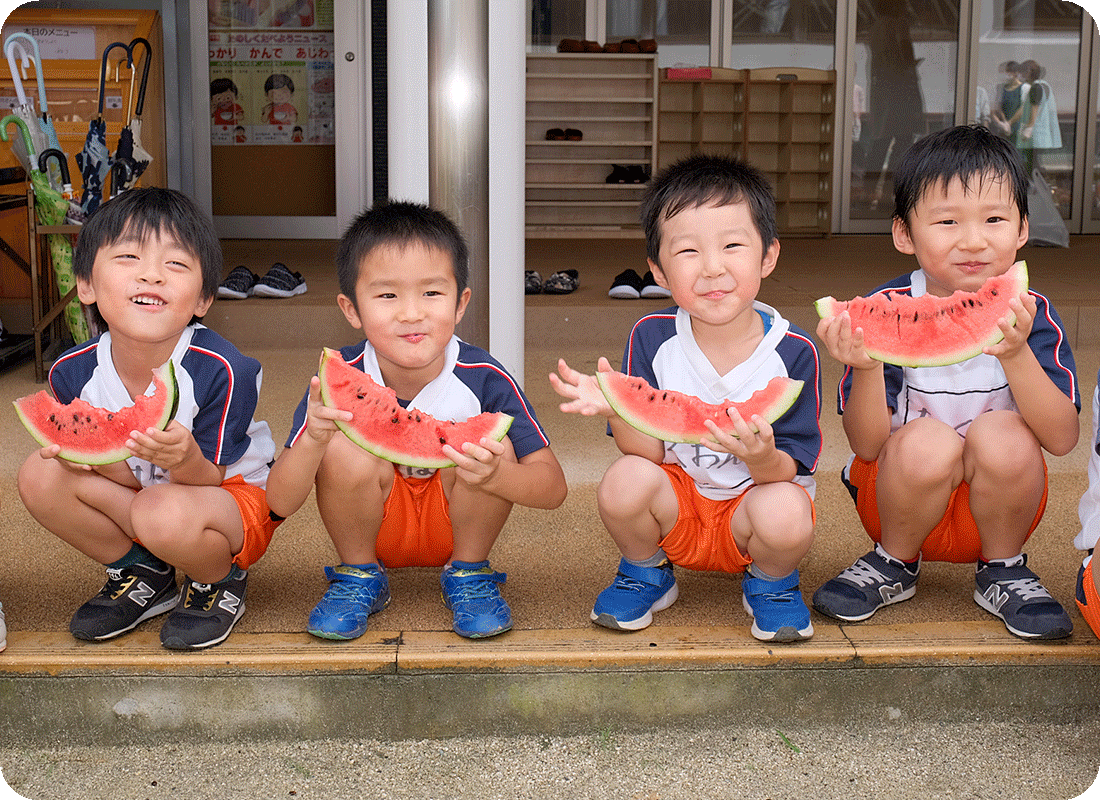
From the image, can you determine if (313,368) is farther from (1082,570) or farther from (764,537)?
(1082,570)

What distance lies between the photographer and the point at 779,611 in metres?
2.16

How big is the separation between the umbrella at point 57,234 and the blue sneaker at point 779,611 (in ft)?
11.6

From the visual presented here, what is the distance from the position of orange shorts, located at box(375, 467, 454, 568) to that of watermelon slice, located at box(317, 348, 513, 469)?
0.76ft

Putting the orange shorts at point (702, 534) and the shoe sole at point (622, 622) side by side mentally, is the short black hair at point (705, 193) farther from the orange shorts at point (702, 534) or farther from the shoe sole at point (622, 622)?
the shoe sole at point (622, 622)

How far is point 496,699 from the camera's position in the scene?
2.14 meters

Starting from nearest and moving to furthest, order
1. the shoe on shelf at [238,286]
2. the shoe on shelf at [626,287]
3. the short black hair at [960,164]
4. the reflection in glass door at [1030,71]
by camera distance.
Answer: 1. the short black hair at [960,164]
2. the shoe on shelf at [238,286]
3. the shoe on shelf at [626,287]
4. the reflection in glass door at [1030,71]

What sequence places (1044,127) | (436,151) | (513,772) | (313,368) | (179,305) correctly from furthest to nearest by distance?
(1044,127)
(313,368)
(436,151)
(179,305)
(513,772)

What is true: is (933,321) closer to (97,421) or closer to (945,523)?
(945,523)

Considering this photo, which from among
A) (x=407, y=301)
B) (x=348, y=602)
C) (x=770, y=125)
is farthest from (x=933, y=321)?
(x=770, y=125)

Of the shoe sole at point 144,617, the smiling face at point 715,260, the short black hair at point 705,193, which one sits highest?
the short black hair at point 705,193

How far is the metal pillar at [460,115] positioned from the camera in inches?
114

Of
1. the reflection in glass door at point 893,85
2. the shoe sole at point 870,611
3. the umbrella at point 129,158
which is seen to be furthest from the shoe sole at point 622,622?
the reflection in glass door at point 893,85

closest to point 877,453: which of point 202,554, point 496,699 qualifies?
point 496,699

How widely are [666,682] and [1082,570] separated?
86 centimetres
